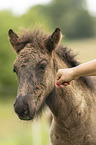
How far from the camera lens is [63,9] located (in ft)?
343

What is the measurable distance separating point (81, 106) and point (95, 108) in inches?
12.1

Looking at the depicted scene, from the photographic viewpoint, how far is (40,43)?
436 cm

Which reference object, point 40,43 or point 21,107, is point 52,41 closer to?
point 40,43

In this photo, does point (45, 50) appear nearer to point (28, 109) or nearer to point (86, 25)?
point (28, 109)

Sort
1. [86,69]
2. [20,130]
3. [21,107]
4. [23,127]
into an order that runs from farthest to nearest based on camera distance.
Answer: [20,130] → [23,127] → [86,69] → [21,107]

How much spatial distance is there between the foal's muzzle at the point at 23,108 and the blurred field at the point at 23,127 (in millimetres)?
648

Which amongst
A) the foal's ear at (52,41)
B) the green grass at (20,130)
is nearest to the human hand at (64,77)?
the foal's ear at (52,41)

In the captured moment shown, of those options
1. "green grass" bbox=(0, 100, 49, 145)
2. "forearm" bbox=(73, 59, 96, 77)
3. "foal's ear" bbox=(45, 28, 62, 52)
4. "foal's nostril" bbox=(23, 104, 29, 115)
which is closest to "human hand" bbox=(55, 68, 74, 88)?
"forearm" bbox=(73, 59, 96, 77)

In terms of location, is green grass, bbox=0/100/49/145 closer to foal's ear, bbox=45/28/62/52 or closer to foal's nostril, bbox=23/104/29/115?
foal's nostril, bbox=23/104/29/115

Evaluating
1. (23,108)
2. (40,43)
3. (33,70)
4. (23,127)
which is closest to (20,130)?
(23,127)

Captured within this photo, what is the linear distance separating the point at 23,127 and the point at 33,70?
1027cm

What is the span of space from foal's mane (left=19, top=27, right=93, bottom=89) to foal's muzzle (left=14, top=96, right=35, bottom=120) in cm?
96

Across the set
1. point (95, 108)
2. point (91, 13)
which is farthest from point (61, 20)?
point (95, 108)

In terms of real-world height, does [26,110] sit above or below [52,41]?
below
